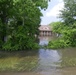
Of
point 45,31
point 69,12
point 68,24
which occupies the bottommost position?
point 45,31

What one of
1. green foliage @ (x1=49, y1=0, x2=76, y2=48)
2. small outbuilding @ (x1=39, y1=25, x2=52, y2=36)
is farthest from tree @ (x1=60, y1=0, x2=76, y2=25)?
small outbuilding @ (x1=39, y1=25, x2=52, y2=36)

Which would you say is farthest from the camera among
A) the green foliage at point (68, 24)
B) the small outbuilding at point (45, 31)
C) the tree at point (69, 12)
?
Result: the small outbuilding at point (45, 31)

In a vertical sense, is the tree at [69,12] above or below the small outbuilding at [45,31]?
above

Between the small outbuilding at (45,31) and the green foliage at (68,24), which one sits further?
the small outbuilding at (45,31)

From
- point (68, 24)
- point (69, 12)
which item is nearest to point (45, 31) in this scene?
point (68, 24)

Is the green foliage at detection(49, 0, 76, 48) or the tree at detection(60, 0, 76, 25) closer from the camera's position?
the green foliage at detection(49, 0, 76, 48)

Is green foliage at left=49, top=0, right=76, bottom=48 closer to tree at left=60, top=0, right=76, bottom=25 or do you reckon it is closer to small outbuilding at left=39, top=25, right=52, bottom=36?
tree at left=60, top=0, right=76, bottom=25

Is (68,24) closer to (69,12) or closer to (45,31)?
(69,12)

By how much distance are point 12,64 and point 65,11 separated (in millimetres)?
15277

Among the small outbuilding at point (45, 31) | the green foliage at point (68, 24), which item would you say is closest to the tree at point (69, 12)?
the green foliage at point (68, 24)

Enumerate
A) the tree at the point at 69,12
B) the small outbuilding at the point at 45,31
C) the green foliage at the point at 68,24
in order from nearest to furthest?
the green foliage at the point at 68,24 → the tree at the point at 69,12 → the small outbuilding at the point at 45,31

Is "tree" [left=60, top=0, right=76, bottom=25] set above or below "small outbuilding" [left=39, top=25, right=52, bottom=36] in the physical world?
above

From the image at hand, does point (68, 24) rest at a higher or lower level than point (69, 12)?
lower

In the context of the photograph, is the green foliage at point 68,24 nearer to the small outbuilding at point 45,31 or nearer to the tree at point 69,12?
the tree at point 69,12
